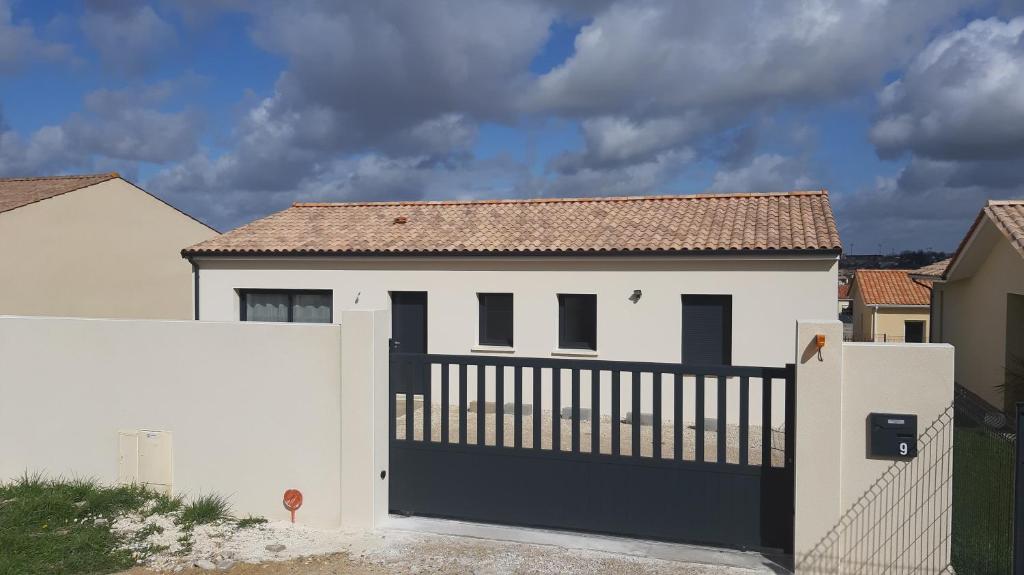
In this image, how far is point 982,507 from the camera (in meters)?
7.14

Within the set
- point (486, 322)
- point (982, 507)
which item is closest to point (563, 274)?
point (486, 322)

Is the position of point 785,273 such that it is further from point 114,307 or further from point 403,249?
point 114,307

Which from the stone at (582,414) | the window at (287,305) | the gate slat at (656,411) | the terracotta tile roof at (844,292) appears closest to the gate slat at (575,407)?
the gate slat at (656,411)

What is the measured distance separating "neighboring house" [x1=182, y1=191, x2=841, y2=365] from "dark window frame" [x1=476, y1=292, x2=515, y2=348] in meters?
0.03

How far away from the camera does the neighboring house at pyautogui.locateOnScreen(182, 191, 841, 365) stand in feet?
43.2

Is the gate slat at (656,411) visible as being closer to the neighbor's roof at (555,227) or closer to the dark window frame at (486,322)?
the neighbor's roof at (555,227)

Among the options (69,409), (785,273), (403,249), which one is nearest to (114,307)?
(403,249)

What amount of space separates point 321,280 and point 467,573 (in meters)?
11.0

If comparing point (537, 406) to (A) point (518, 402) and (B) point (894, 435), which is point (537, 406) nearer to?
(A) point (518, 402)

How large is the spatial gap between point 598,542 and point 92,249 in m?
18.6

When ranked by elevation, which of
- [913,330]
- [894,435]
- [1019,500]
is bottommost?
[913,330]

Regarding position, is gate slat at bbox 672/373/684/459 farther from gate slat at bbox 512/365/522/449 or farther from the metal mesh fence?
the metal mesh fence

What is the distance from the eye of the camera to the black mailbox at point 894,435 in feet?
18.3

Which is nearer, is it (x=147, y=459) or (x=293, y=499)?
(x=293, y=499)
